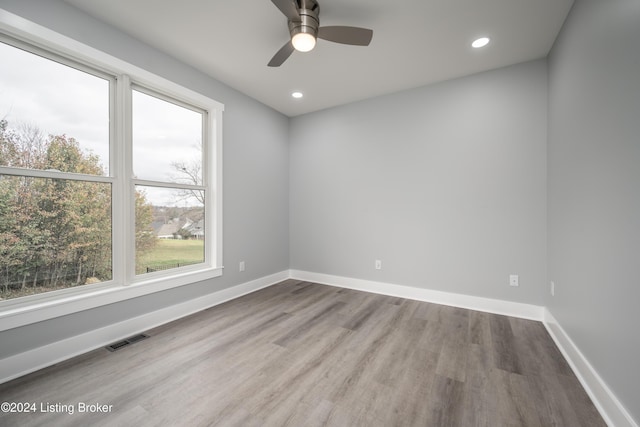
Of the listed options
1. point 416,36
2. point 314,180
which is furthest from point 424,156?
point 314,180

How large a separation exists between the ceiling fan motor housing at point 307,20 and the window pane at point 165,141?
1715mm

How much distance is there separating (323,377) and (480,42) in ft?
10.4

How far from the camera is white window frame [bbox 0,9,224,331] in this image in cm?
185

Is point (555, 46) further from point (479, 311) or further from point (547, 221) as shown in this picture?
point (479, 311)

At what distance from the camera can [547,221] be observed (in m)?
2.65

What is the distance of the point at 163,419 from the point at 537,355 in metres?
2.68

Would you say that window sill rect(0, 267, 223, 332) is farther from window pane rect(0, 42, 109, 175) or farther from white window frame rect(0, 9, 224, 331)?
window pane rect(0, 42, 109, 175)

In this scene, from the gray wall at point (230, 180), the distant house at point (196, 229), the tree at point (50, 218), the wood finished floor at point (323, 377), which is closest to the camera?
the wood finished floor at point (323, 377)

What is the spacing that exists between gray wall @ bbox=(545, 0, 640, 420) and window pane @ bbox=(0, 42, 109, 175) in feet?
11.8

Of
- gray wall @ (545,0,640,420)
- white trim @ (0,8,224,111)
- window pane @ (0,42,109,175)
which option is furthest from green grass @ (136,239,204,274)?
gray wall @ (545,0,640,420)

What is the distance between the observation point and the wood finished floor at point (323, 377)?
144 cm

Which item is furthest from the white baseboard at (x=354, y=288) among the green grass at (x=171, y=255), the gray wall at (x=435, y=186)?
the green grass at (x=171, y=255)

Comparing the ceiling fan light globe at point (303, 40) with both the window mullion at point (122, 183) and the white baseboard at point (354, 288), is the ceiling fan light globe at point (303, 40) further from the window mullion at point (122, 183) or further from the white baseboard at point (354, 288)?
the white baseboard at point (354, 288)

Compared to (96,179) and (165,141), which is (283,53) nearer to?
(165,141)
